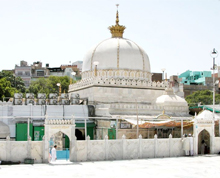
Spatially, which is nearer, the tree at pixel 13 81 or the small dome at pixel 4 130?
the small dome at pixel 4 130

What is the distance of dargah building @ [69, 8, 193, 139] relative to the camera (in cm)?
2872

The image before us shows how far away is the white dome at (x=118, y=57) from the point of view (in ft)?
121

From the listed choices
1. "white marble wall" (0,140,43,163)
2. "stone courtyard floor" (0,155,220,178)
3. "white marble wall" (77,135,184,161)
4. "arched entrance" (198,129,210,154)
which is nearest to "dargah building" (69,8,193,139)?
"arched entrance" (198,129,210,154)

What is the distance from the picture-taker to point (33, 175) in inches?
703

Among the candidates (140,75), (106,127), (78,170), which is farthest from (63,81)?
(78,170)

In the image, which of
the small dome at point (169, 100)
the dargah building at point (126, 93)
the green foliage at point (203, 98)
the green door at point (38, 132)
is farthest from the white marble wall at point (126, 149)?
the green foliage at point (203, 98)

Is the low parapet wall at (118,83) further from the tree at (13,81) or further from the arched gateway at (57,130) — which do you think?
the tree at (13,81)

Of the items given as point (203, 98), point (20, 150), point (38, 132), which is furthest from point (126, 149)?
point (203, 98)

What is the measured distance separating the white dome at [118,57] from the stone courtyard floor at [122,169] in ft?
50.1

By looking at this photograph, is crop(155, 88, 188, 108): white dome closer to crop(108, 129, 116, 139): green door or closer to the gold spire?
crop(108, 129, 116, 139): green door

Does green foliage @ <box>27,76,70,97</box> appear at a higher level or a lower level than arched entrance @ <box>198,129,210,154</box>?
higher

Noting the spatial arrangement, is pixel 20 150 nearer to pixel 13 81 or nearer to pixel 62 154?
pixel 62 154

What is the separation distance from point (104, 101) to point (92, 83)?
1.94m

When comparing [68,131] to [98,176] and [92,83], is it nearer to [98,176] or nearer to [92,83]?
[98,176]
